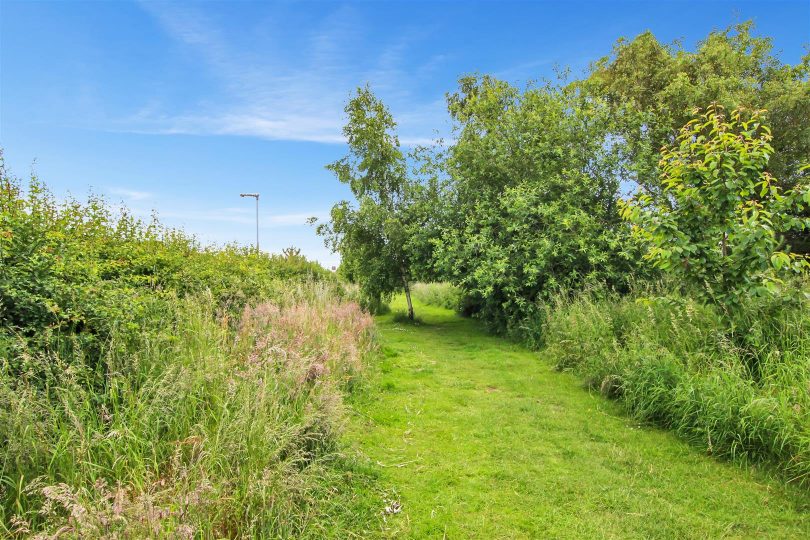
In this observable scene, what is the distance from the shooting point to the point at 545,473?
3.74 metres

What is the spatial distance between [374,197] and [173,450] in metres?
12.2

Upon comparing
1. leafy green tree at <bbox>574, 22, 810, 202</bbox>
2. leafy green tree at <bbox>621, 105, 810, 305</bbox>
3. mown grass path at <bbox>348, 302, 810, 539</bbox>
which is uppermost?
leafy green tree at <bbox>574, 22, 810, 202</bbox>

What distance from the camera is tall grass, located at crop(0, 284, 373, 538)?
7.04 ft

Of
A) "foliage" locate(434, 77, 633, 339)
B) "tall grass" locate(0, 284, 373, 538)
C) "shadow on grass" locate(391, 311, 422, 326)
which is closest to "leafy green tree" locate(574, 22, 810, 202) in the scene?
"foliage" locate(434, 77, 633, 339)

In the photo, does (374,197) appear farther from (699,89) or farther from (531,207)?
(699,89)

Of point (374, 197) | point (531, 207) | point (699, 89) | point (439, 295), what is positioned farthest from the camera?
point (439, 295)

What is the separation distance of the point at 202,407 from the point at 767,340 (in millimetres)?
6319

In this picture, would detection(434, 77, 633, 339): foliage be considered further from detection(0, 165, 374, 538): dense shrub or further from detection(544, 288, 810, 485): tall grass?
detection(0, 165, 374, 538): dense shrub

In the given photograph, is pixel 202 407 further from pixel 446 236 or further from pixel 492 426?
pixel 446 236

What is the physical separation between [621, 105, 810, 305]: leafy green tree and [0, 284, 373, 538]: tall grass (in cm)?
457

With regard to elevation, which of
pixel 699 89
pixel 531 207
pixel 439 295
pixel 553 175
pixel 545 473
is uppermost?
pixel 699 89

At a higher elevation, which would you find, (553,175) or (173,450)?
(553,175)

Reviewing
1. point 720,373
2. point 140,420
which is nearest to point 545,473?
point 720,373

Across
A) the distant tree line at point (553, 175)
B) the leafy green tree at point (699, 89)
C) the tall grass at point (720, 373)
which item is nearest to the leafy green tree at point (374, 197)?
the distant tree line at point (553, 175)
